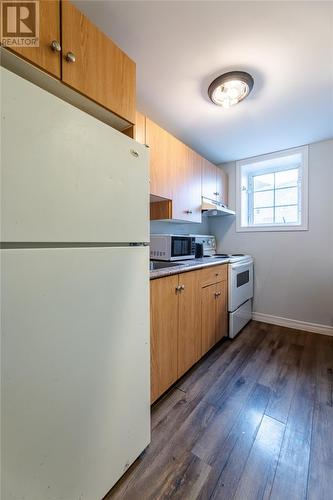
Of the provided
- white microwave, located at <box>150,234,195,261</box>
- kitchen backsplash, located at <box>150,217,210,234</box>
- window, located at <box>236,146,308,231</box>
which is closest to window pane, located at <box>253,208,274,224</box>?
window, located at <box>236,146,308,231</box>

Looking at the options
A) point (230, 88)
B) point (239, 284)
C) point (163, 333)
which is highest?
point (230, 88)

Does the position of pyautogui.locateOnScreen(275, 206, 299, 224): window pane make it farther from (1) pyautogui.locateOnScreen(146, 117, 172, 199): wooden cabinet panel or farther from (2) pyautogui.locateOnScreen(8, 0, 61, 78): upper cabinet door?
(2) pyautogui.locateOnScreen(8, 0, 61, 78): upper cabinet door

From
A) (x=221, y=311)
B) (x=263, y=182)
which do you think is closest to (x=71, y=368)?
(x=221, y=311)

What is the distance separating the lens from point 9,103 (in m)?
0.59

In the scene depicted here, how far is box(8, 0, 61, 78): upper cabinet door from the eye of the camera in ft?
2.39

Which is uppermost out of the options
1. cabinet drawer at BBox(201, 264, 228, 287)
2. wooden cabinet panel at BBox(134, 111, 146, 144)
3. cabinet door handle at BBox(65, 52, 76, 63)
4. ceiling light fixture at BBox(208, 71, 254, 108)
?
ceiling light fixture at BBox(208, 71, 254, 108)

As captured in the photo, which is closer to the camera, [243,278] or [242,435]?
[242,435]

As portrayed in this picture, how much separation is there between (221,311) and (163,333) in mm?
1002

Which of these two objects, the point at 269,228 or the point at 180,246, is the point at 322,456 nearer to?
the point at 180,246

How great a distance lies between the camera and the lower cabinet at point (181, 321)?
1346mm

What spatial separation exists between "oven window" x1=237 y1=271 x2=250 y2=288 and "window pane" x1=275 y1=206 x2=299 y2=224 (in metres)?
0.86

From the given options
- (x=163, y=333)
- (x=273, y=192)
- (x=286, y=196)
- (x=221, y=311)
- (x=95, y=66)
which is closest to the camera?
(x=95, y=66)

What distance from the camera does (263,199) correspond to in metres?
2.97

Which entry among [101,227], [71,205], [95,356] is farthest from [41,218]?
[95,356]
